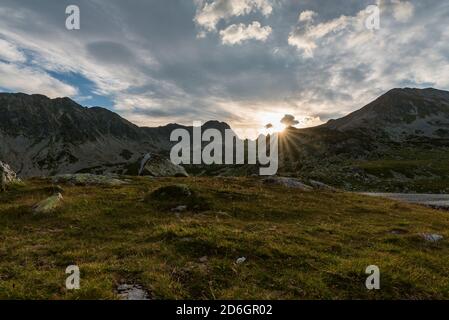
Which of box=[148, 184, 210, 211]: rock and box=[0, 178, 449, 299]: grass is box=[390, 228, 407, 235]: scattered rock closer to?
box=[0, 178, 449, 299]: grass

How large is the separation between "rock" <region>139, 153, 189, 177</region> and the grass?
3137cm

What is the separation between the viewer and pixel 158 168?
63.1 metres

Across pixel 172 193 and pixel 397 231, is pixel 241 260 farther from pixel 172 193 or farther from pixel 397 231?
pixel 172 193

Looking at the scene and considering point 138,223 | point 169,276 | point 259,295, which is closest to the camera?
point 259,295

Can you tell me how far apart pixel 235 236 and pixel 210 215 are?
7806mm

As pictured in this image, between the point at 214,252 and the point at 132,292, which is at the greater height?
the point at 214,252

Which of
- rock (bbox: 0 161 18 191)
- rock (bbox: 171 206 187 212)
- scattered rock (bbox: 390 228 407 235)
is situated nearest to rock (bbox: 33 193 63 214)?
rock (bbox: 171 206 187 212)

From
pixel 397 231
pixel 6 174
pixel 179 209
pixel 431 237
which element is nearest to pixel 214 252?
pixel 179 209

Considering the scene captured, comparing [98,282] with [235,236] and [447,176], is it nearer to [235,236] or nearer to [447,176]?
[235,236]

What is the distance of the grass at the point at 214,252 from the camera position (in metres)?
12.9

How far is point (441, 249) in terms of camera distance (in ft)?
66.4

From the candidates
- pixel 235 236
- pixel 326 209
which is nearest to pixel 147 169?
pixel 326 209

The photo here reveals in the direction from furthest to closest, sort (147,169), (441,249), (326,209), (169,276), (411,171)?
1. (411,171)
2. (147,169)
3. (326,209)
4. (441,249)
5. (169,276)

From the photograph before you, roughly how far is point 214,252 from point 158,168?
47.9 m
